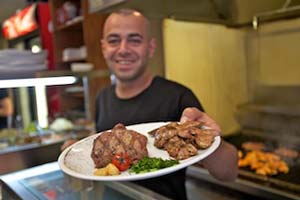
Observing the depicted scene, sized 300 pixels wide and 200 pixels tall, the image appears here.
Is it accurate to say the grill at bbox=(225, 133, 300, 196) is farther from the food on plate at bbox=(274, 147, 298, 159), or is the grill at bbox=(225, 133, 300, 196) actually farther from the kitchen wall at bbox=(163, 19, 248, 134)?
the kitchen wall at bbox=(163, 19, 248, 134)

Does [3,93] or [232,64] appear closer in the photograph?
[3,93]

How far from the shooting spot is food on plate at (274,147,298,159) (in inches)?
64.1

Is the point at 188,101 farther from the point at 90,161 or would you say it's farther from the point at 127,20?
the point at 90,161

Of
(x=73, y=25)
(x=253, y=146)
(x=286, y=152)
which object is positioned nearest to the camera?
(x=286, y=152)

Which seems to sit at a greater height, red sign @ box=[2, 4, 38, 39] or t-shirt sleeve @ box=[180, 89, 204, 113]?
red sign @ box=[2, 4, 38, 39]

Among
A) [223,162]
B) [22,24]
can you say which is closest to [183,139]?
[223,162]

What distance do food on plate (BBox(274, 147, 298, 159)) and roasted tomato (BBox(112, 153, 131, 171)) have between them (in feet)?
4.33

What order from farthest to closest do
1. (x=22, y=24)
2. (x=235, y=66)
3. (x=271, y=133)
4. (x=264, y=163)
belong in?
1. (x=22, y=24)
2. (x=235, y=66)
3. (x=271, y=133)
4. (x=264, y=163)

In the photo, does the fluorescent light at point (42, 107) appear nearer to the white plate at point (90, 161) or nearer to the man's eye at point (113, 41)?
the man's eye at point (113, 41)

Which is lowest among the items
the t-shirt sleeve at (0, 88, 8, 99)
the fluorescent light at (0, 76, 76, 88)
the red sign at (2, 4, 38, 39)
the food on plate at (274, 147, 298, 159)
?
the food on plate at (274, 147, 298, 159)

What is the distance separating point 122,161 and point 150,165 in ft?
0.22

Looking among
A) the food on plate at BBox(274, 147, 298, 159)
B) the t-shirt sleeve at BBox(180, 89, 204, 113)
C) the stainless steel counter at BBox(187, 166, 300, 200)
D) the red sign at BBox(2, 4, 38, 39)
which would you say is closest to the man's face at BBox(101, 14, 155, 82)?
the t-shirt sleeve at BBox(180, 89, 204, 113)

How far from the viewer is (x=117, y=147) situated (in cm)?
63

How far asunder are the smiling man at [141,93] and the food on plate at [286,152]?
72cm
